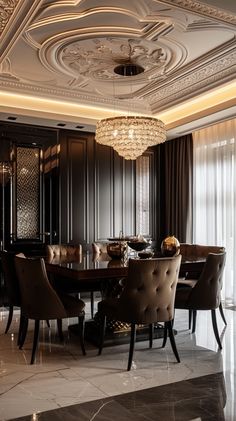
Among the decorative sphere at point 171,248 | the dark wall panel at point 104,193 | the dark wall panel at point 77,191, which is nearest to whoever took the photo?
the decorative sphere at point 171,248

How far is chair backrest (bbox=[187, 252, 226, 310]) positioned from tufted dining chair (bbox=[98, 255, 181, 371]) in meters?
0.45

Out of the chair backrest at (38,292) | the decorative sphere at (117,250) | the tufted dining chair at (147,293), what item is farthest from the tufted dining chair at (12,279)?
the tufted dining chair at (147,293)

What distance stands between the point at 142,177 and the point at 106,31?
137 inches

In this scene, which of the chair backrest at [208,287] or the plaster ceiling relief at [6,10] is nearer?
the plaster ceiling relief at [6,10]

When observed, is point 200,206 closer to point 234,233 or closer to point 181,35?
point 234,233

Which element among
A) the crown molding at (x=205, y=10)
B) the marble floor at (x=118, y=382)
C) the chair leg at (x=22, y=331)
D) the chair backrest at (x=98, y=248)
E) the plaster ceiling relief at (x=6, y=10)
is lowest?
the marble floor at (x=118, y=382)

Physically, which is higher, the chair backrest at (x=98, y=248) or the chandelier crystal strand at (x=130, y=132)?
the chandelier crystal strand at (x=130, y=132)

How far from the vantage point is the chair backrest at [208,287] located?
3.64 metres

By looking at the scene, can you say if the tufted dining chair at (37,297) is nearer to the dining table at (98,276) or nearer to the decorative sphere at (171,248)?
the dining table at (98,276)

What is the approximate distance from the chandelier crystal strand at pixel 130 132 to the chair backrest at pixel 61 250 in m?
1.38

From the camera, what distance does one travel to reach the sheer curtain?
5.68 m

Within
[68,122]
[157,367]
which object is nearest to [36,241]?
[68,122]

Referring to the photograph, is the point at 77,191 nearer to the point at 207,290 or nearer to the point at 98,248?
the point at 98,248

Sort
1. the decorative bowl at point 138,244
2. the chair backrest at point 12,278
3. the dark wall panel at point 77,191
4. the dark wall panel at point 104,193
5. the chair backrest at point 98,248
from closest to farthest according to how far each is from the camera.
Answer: the chair backrest at point 12,278 < the decorative bowl at point 138,244 < the chair backrest at point 98,248 < the dark wall panel at point 77,191 < the dark wall panel at point 104,193
